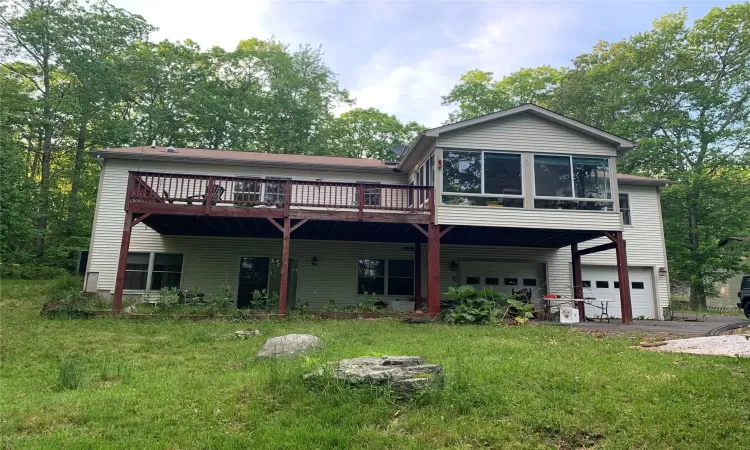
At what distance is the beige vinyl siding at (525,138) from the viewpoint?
12891 mm

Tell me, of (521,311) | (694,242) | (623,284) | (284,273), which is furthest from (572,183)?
(694,242)

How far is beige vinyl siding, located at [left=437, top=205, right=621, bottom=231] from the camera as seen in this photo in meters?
12.6

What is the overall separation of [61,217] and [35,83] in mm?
7135

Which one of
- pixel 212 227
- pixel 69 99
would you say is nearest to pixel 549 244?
pixel 212 227

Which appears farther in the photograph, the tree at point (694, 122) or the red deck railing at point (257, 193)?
the tree at point (694, 122)

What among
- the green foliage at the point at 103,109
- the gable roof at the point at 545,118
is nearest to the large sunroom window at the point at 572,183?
the gable roof at the point at 545,118

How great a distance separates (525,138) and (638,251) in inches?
289

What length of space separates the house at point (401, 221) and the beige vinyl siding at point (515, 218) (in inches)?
1.2

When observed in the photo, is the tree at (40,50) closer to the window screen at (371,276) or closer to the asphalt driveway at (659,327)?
the window screen at (371,276)

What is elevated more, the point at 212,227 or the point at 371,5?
the point at 371,5

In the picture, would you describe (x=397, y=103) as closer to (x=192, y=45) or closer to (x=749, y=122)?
(x=192, y=45)

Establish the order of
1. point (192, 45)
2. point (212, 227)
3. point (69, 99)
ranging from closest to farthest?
A: point (212, 227), point (69, 99), point (192, 45)

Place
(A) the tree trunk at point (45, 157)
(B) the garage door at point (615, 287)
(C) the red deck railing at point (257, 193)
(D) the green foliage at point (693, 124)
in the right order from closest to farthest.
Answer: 1. (C) the red deck railing at point (257, 193)
2. (B) the garage door at point (615, 287)
3. (A) the tree trunk at point (45, 157)
4. (D) the green foliage at point (693, 124)

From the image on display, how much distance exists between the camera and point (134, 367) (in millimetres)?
6258
